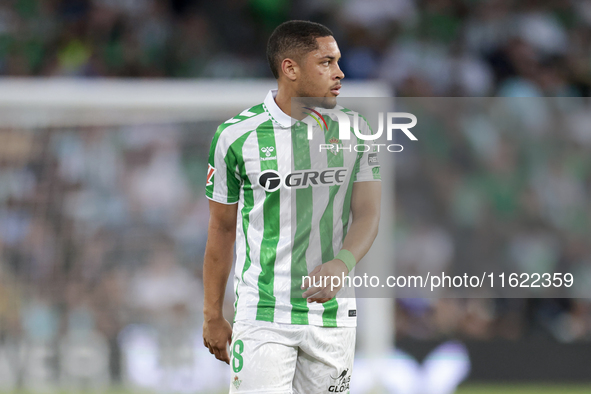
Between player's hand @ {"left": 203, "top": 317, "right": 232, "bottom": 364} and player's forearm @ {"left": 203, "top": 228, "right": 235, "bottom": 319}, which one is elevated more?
player's forearm @ {"left": 203, "top": 228, "right": 235, "bottom": 319}

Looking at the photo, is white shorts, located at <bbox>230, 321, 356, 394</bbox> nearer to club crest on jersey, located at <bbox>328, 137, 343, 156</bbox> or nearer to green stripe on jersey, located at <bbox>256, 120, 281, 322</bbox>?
green stripe on jersey, located at <bbox>256, 120, 281, 322</bbox>

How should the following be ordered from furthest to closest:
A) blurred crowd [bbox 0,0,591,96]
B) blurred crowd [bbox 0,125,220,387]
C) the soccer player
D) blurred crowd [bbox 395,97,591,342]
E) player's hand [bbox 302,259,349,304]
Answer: blurred crowd [bbox 0,0,591,96] < blurred crowd [bbox 0,125,220,387] < blurred crowd [bbox 395,97,591,342] < the soccer player < player's hand [bbox 302,259,349,304]

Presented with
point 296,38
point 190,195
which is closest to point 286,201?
point 296,38

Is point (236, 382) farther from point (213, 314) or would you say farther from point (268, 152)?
point (268, 152)

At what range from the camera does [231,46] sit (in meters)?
8.88

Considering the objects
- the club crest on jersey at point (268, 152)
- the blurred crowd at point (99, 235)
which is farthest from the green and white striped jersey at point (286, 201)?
the blurred crowd at point (99, 235)

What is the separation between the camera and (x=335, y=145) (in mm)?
2803

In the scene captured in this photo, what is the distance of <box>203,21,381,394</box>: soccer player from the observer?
8.87ft

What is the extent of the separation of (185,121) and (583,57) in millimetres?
5046

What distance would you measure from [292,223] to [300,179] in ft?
0.52

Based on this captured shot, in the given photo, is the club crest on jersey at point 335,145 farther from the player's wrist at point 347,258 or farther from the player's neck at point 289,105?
the player's wrist at point 347,258

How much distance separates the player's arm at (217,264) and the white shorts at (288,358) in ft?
0.33

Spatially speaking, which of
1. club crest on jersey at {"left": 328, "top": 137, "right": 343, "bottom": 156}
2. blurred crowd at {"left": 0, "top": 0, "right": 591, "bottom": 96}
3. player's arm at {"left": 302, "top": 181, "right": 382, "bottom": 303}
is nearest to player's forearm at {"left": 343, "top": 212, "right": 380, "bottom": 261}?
player's arm at {"left": 302, "top": 181, "right": 382, "bottom": 303}

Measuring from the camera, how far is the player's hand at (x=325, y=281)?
8.50 feet
